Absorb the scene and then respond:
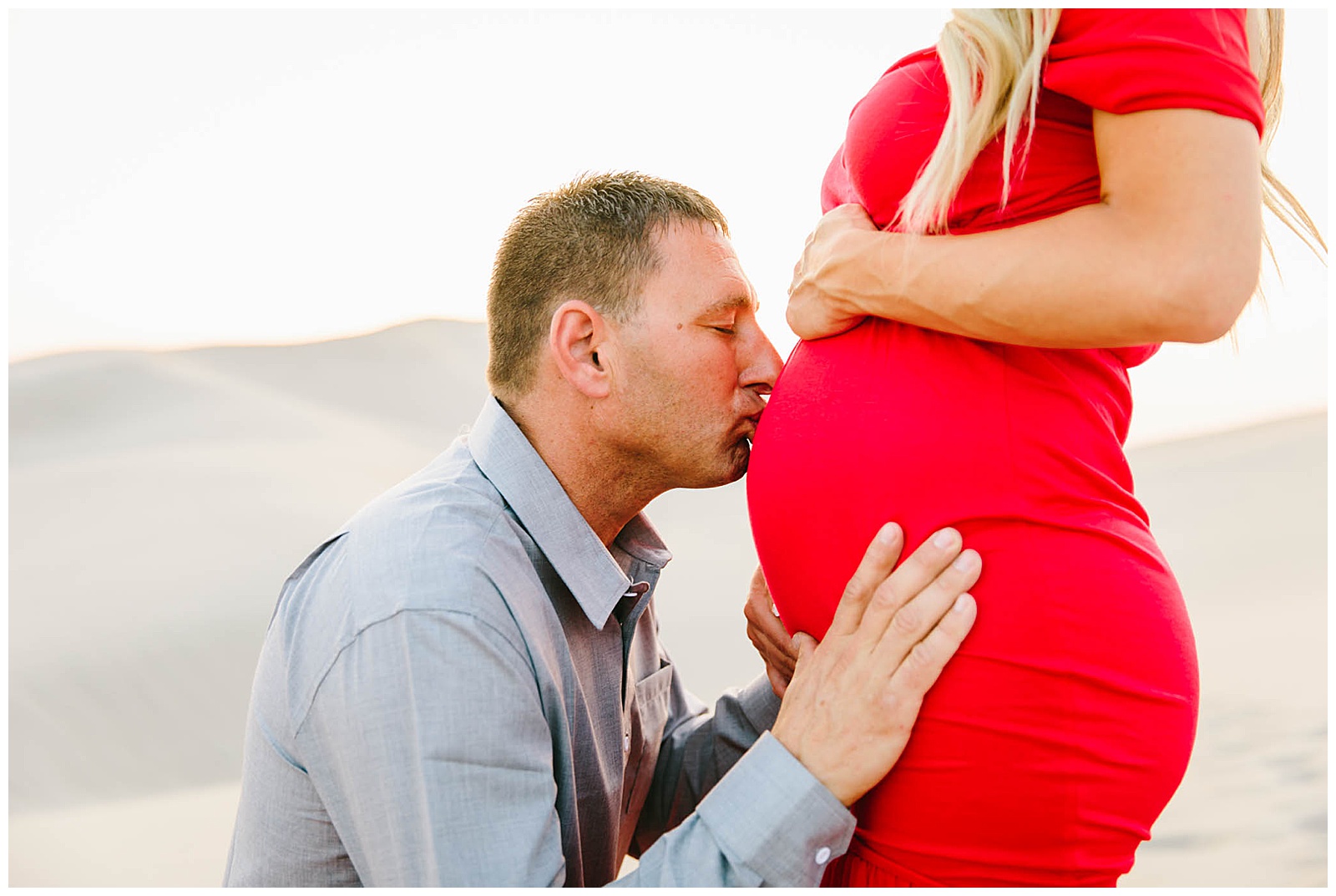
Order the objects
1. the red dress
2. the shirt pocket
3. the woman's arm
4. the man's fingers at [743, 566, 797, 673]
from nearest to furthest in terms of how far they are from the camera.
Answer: the woman's arm < the red dress < the man's fingers at [743, 566, 797, 673] < the shirt pocket

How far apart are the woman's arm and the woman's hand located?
110 millimetres

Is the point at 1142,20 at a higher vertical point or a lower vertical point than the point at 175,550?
higher

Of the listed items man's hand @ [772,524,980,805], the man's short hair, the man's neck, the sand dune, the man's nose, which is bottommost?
the sand dune

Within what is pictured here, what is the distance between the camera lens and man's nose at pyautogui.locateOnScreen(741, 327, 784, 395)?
4.98 feet

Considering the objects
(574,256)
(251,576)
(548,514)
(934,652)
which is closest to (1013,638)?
(934,652)

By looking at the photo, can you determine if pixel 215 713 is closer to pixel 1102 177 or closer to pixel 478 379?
pixel 478 379

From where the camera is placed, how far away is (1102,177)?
3.38ft

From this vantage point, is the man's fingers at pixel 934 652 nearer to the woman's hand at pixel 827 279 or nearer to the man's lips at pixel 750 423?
the woman's hand at pixel 827 279

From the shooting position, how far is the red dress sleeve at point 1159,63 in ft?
3.14

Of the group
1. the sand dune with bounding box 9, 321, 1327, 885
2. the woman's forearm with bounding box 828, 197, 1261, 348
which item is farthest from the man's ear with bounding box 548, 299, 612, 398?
the sand dune with bounding box 9, 321, 1327, 885

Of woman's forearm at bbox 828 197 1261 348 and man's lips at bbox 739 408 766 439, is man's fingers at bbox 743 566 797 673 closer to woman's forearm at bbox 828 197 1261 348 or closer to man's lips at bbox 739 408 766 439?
man's lips at bbox 739 408 766 439

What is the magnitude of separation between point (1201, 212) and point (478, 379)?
567 cm

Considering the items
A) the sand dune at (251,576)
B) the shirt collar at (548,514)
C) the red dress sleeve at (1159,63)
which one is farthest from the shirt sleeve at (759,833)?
the sand dune at (251,576)

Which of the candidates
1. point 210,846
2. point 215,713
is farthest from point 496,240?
point 215,713
